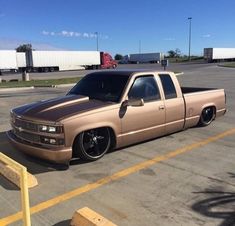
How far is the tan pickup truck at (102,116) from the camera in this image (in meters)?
5.82

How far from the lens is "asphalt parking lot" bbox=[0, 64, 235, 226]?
440cm

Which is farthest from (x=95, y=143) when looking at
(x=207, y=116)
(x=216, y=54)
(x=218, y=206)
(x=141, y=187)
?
(x=216, y=54)

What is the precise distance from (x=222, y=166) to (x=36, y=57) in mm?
51751

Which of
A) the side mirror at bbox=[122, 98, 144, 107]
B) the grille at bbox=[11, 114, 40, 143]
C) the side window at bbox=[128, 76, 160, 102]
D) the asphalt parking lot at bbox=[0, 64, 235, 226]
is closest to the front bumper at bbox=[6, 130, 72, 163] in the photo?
the grille at bbox=[11, 114, 40, 143]

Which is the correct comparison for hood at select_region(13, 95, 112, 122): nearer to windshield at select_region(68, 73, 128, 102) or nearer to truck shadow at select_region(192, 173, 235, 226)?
windshield at select_region(68, 73, 128, 102)

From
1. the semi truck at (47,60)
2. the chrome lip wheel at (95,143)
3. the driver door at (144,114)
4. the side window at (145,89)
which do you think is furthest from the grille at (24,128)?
the semi truck at (47,60)

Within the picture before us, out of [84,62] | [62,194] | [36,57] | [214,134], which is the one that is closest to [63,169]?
[62,194]

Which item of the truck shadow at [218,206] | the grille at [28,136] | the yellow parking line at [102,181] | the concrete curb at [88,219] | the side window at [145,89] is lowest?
the truck shadow at [218,206]

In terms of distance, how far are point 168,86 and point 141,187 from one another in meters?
3.14

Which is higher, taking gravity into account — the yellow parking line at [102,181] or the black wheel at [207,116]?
the black wheel at [207,116]

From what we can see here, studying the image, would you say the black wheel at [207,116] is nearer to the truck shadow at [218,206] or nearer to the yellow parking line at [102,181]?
the yellow parking line at [102,181]

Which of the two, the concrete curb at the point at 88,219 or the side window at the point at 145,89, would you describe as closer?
the concrete curb at the point at 88,219

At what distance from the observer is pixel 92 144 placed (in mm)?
6348

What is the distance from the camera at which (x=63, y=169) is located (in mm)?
6031
